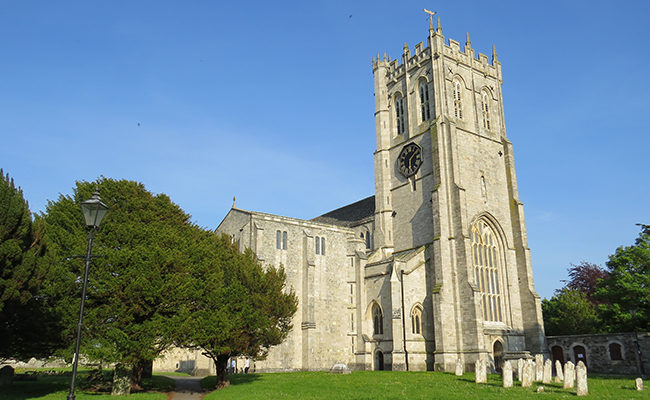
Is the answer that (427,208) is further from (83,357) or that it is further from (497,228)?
(83,357)

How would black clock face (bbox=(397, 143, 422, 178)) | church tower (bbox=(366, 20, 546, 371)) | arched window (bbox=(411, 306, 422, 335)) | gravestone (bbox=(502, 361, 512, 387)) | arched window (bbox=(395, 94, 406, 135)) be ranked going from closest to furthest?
1. gravestone (bbox=(502, 361, 512, 387))
2. church tower (bbox=(366, 20, 546, 371))
3. arched window (bbox=(411, 306, 422, 335))
4. black clock face (bbox=(397, 143, 422, 178))
5. arched window (bbox=(395, 94, 406, 135))

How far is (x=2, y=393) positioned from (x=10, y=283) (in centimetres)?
776

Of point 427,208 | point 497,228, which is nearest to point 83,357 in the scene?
point 427,208

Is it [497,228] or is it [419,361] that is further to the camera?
[497,228]

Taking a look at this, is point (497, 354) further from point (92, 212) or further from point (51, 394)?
point (92, 212)

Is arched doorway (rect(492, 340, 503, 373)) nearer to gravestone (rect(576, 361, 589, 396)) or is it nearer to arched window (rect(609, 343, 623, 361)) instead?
arched window (rect(609, 343, 623, 361))

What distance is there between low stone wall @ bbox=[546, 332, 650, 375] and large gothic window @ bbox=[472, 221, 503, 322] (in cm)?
548

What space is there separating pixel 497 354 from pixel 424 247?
9.49 meters

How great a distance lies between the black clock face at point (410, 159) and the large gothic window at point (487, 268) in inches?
283

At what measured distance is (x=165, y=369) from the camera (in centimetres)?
4631

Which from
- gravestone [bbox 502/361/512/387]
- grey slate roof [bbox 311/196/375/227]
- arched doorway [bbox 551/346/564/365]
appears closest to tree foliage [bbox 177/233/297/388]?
gravestone [bbox 502/361/512/387]

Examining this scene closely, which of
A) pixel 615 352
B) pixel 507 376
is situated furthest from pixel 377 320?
pixel 507 376

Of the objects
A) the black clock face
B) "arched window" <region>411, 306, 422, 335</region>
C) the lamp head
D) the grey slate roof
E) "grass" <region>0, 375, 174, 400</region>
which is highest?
the black clock face

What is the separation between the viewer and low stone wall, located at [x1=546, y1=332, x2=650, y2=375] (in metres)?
30.9
